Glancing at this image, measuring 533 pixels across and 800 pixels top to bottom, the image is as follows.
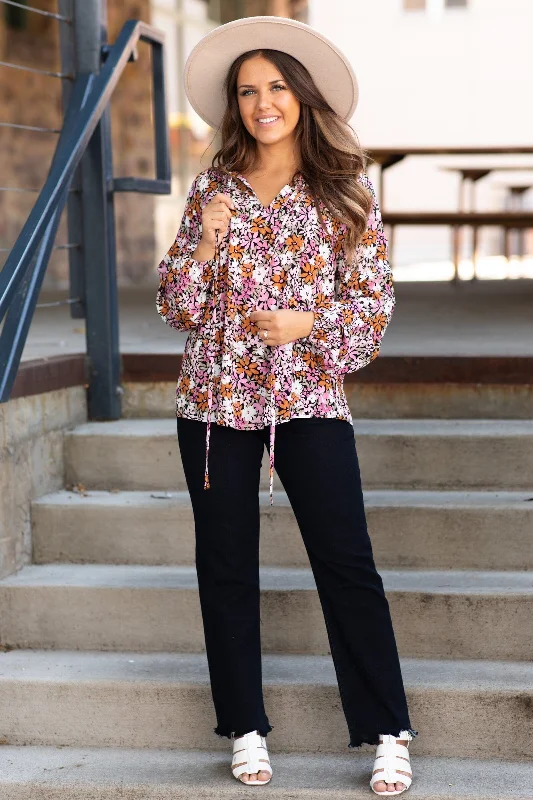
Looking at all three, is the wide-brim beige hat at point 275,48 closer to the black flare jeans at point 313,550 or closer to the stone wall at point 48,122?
the black flare jeans at point 313,550

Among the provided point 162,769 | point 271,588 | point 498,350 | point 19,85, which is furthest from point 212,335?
point 19,85

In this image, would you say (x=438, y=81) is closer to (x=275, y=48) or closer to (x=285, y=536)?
(x=285, y=536)

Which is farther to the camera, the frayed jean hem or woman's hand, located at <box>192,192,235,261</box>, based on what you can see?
the frayed jean hem

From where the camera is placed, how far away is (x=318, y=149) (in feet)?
8.13

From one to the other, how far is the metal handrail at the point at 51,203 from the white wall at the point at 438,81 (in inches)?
575

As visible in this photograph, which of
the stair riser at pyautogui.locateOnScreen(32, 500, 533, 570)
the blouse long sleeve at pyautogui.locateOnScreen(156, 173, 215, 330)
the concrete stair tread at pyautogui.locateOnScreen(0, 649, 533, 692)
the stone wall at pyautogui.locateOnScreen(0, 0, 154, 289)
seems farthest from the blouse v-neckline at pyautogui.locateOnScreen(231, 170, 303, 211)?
the stone wall at pyautogui.locateOnScreen(0, 0, 154, 289)

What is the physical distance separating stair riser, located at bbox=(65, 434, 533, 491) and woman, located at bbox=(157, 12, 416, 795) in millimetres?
946

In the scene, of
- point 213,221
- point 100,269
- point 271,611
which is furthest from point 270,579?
point 100,269

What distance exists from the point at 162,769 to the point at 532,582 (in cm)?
111

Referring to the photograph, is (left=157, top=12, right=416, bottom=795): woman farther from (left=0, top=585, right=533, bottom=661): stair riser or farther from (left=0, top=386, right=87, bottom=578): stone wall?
(left=0, top=386, right=87, bottom=578): stone wall

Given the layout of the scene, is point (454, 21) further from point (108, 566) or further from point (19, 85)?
point (108, 566)

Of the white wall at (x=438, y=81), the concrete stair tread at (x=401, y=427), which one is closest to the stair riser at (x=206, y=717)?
the concrete stair tread at (x=401, y=427)

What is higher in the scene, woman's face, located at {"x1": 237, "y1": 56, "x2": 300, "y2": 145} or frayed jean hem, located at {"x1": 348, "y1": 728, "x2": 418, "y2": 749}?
woman's face, located at {"x1": 237, "y1": 56, "x2": 300, "y2": 145}

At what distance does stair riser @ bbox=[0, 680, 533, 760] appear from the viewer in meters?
2.73
